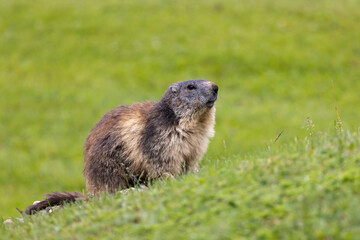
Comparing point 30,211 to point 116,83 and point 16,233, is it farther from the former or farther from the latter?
point 116,83

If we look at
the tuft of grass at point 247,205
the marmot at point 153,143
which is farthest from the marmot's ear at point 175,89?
the tuft of grass at point 247,205

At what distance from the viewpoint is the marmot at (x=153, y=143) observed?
29.8 feet

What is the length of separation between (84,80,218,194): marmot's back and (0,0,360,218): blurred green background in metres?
11.1

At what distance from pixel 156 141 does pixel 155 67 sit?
1988 cm

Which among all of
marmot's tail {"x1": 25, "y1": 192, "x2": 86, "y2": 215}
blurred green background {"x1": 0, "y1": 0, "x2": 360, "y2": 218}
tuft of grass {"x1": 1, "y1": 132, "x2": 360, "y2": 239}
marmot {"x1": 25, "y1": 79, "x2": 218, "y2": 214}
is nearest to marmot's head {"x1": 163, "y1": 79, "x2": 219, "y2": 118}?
marmot {"x1": 25, "y1": 79, "x2": 218, "y2": 214}

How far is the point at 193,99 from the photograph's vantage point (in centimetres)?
943

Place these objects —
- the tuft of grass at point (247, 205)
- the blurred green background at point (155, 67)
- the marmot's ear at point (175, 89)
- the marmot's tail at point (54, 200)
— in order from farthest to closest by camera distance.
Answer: the blurred green background at point (155, 67)
the marmot's ear at point (175, 89)
the marmot's tail at point (54, 200)
the tuft of grass at point (247, 205)

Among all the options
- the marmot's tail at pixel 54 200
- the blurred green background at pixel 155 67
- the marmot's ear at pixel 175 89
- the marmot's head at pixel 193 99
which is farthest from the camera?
the blurred green background at pixel 155 67

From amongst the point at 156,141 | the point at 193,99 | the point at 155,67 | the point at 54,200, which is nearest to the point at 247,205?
the point at 156,141

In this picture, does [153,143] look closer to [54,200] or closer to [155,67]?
[54,200]

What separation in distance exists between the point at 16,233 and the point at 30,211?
1.98 m

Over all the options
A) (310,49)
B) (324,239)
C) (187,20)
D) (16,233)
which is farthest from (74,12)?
(324,239)

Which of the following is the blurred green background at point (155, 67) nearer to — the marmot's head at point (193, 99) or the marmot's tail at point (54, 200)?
the marmot's tail at point (54, 200)

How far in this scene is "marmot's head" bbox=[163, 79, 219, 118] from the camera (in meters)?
9.37
